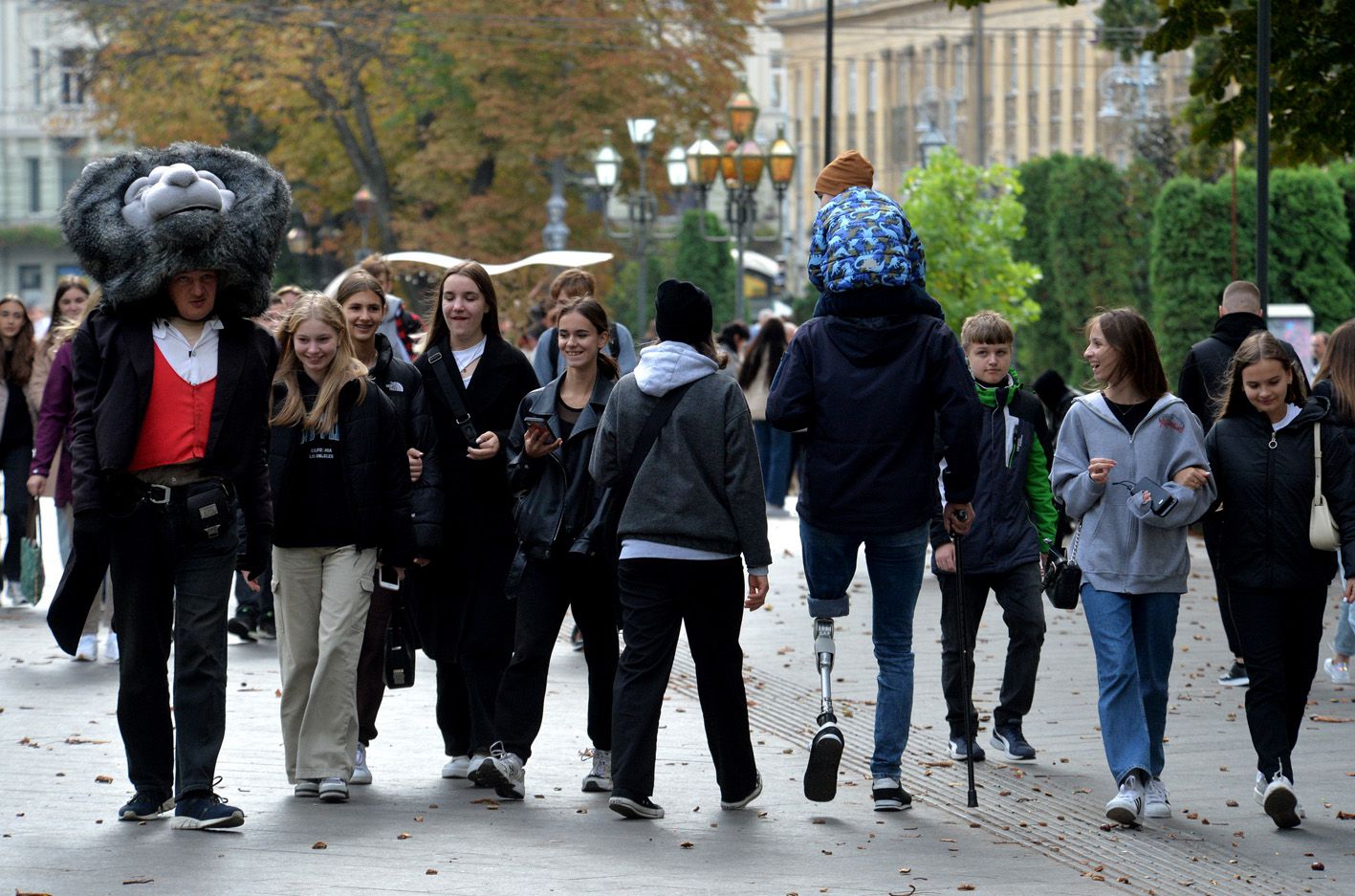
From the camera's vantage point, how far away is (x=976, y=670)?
11.6m

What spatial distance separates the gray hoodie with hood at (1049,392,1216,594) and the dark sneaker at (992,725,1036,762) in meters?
1.41

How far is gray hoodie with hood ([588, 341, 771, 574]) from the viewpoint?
25.4ft

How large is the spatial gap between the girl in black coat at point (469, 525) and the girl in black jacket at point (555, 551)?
1.15 feet

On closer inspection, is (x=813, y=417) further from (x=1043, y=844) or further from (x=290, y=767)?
(x=290, y=767)

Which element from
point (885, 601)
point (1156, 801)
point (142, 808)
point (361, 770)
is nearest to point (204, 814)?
point (142, 808)

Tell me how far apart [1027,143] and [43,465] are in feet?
212

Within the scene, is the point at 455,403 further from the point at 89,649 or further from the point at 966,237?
the point at 966,237

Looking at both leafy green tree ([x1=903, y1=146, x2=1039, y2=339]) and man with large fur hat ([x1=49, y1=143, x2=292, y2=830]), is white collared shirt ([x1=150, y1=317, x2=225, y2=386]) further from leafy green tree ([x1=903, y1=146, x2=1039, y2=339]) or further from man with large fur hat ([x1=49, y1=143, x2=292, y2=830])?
leafy green tree ([x1=903, y1=146, x2=1039, y2=339])

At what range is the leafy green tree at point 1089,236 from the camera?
116ft

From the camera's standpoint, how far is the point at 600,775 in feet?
27.6

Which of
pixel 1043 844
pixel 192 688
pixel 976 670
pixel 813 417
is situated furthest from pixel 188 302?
pixel 976 670

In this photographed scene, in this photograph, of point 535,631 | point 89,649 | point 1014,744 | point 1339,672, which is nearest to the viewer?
point 535,631

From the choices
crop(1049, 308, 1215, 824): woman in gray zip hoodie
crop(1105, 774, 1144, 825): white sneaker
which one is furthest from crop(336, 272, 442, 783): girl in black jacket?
crop(1105, 774, 1144, 825): white sneaker

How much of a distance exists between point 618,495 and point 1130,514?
1.80 m
